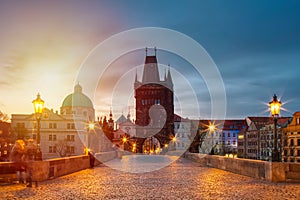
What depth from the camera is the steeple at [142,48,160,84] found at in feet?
443

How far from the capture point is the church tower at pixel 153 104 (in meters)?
126

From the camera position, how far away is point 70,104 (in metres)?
126

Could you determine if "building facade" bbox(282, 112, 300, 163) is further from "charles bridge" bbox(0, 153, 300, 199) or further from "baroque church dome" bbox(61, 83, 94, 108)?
"baroque church dome" bbox(61, 83, 94, 108)

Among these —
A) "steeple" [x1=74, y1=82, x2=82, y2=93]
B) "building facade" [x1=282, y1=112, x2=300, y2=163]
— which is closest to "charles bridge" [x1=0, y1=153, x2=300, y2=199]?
"building facade" [x1=282, y1=112, x2=300, y2=163]

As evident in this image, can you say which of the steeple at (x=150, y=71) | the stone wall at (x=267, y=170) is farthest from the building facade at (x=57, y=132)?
the stone wall at (x=267, y=170)

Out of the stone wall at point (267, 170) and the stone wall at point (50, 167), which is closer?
the stone wall at point (50, 167)

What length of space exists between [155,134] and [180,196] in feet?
372

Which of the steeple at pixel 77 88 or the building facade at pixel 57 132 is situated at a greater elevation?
the steeple at pixel 77 88

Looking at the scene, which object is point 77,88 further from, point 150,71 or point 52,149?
point 52,149

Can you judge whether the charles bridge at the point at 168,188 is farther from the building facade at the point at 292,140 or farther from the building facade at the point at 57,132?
the building facade at the point at 57,132

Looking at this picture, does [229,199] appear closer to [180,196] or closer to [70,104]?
[180,196]

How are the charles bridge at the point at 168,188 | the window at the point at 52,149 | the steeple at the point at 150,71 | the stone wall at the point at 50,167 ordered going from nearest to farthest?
the charles bridge at the point at 168,188 < the stone wall at the point at 50,167 < the window at the point at 52,149 < the steeple at the point at 150,71

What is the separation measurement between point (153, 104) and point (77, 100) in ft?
78.8

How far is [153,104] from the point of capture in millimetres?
130500
